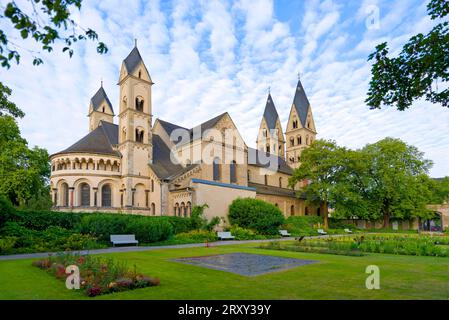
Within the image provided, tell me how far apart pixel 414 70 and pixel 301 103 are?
61556 millimetres

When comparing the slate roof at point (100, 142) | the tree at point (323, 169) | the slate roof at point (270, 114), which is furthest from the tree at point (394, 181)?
the slate roof at point (100, 142)

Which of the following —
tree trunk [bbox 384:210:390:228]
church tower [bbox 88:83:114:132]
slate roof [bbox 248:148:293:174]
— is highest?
church tower [bbox 88:83:114:132]

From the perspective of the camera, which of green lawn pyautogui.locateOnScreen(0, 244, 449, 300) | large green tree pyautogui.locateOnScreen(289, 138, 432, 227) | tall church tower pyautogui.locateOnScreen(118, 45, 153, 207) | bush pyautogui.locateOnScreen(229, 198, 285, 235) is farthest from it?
large green tree pyautogui.locateOnScreen(289, 138, 432, 227)

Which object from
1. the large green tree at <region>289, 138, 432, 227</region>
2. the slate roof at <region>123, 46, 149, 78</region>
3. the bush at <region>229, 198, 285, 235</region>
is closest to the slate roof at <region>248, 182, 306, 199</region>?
the large green tree at <region>289, 138, 432, 227</region>

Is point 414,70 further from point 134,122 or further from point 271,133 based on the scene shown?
point 271,133

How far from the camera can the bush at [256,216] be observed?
97.9 ft

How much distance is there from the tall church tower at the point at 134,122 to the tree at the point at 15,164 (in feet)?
28.8

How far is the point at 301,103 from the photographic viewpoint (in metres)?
67.1

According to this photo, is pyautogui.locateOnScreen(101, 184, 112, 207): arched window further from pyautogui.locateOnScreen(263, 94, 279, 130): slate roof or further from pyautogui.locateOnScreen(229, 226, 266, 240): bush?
pyautogui.locateOnScreen(263, 94, 279, 130): slate roof

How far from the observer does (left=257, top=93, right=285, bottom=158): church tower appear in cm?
7012

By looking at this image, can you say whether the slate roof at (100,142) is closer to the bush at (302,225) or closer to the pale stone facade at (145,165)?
the pale stone facade at (145,165)

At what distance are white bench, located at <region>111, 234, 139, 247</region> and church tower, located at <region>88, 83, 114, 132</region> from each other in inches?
1437
